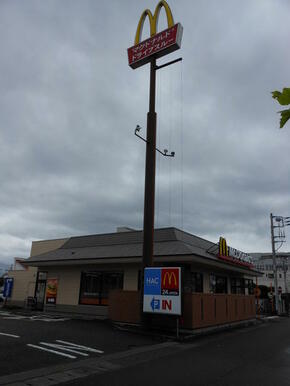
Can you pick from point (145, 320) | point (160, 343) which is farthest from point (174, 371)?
point (145, 320)

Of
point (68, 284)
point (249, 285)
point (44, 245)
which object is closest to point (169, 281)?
point (68, 284)

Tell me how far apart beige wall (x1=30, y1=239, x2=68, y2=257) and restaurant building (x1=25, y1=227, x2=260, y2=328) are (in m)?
0.30

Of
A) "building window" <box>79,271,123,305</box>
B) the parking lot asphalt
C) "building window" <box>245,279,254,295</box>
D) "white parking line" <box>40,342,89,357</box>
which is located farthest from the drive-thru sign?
"building window" <box>245,279,254,295</box>

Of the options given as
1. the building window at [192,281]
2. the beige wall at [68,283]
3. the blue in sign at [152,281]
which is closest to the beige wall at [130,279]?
the beige wall at [68,283]

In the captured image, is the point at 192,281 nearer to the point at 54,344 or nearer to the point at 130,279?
the point at 130,279

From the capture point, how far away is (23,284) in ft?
93.8

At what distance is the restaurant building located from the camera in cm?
1688

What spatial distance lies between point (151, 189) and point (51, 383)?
397 inches

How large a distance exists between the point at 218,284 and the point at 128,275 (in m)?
6.66

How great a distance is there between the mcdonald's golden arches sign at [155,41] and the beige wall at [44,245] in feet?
51.5

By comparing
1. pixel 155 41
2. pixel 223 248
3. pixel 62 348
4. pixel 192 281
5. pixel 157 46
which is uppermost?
pixel 155 41

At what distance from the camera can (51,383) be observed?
701 centimetres

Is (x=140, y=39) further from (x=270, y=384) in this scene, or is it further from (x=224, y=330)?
(x=270, y=384)

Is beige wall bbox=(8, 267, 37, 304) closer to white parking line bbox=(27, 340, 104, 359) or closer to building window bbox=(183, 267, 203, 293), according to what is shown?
building window bbox=(183, 267, 203, 293)
